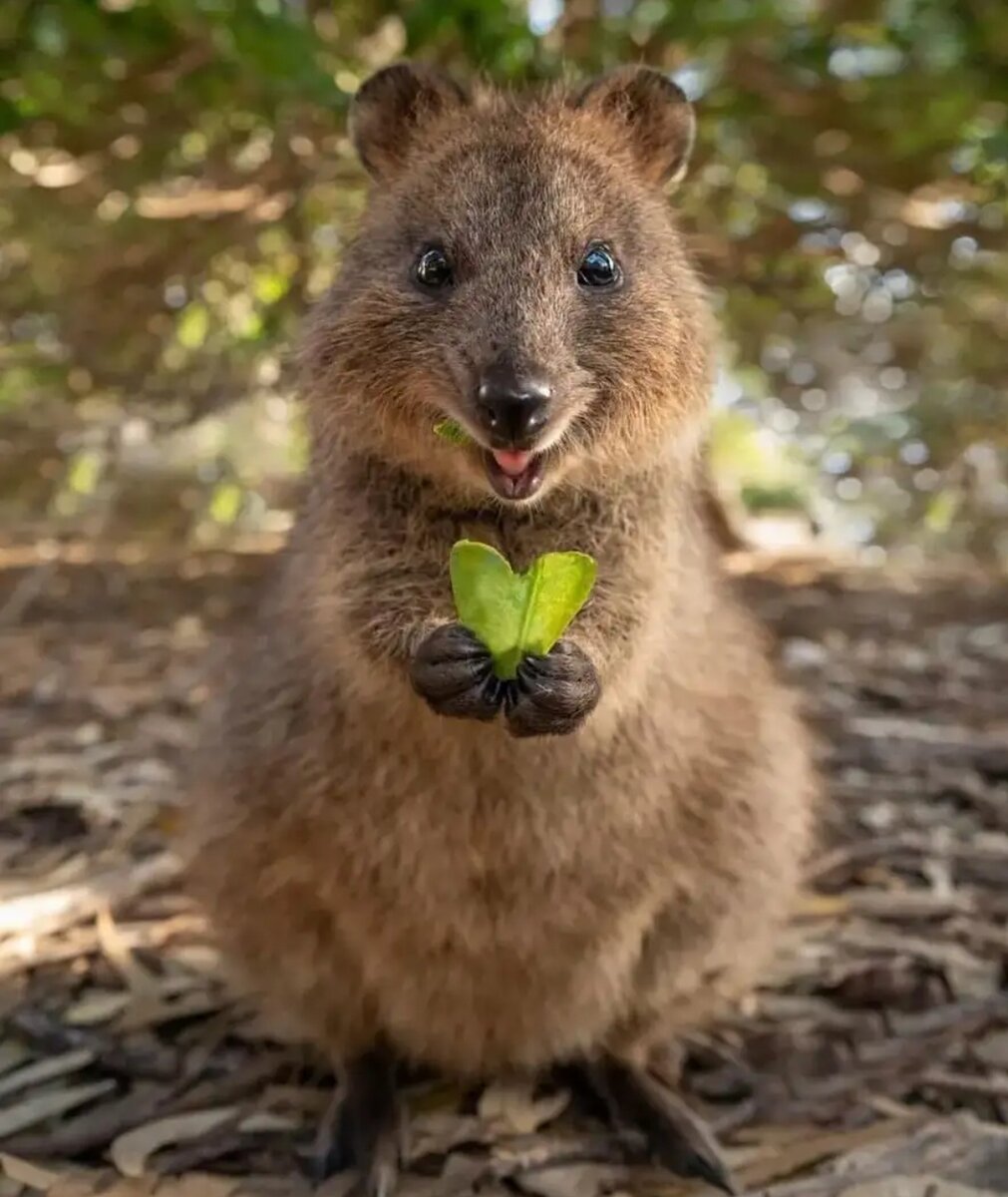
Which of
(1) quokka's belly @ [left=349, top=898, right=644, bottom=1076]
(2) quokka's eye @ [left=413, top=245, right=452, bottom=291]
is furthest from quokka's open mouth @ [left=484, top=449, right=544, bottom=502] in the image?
(1) quokka's belly @ [left=349, top=898, right=644, bottom=1076]

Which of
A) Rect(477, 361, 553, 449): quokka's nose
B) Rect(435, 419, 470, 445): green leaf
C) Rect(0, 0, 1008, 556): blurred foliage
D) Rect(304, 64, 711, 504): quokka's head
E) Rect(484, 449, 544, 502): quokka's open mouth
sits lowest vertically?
Rect(484, 449, 544, 502): quokka's open mouth

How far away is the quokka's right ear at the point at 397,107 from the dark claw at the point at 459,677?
3.80ft

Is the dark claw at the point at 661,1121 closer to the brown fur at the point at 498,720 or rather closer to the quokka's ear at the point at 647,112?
the brown fur at the point at 498,720

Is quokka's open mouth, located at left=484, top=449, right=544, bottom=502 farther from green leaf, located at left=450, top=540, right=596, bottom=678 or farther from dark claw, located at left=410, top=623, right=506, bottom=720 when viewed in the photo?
dark claw, located at left=410, top=623, right=506, bottom=720

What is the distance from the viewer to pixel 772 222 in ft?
17.6

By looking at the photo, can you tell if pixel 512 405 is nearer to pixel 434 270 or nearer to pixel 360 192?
pixel 434 270

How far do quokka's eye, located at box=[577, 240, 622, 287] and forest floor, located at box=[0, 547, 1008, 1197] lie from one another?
5.53 ft

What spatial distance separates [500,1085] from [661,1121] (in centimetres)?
38

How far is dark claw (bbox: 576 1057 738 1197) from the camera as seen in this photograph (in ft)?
8.49

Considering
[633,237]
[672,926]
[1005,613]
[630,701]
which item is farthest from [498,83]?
[1005,613]

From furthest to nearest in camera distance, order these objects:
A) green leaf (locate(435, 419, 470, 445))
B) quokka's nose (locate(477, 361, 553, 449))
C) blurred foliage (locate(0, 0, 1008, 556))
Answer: blurred foliage (locate(0, 0, 1008, 556)), green leaf (locate(435, 419, 470, 445)), quokka's nose (locate(477, 361, 553, 449))

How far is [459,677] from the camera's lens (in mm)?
2205

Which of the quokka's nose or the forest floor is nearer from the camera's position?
the quokka's nose

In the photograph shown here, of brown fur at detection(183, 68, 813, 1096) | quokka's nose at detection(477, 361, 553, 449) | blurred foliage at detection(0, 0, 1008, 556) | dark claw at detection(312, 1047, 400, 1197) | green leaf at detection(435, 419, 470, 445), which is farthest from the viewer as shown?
blurred foliage at detection(0, 0, 1008, 556)
